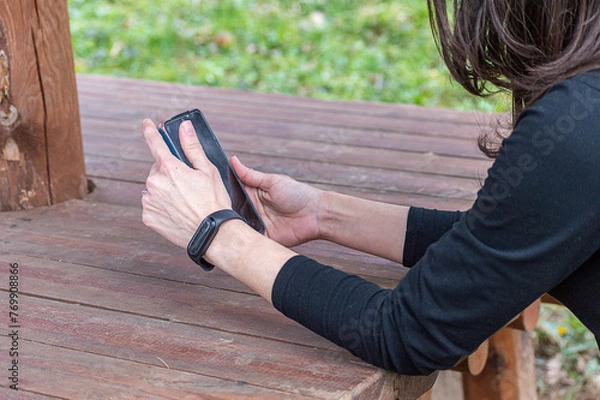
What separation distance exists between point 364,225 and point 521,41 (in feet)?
1.87

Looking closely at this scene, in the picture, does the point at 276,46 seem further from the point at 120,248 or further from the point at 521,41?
the point at 521,41

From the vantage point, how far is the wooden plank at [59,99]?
2.06 metres

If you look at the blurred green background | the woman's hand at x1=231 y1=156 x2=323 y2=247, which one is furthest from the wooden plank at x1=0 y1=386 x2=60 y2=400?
the blurred green background

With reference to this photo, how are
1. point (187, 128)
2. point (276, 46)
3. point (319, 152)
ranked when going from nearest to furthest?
point (187, 128), point (319, 152), point (276, 46)

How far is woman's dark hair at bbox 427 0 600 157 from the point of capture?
119 cm

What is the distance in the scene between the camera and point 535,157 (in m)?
1.12

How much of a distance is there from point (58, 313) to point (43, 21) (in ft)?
2.75

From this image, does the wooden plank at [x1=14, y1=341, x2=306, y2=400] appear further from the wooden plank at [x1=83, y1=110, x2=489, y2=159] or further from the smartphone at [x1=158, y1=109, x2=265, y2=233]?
the wooden plank at [x1=83, y1=110, x2=489, y2=159]

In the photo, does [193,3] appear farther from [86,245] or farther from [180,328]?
[180,328]

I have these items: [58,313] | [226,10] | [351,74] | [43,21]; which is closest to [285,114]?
[43,21]

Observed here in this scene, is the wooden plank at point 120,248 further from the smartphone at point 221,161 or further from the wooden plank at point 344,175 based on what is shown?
the wooden plank at point 344,175

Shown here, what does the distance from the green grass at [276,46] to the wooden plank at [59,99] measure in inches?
122

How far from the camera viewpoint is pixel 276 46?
19.4ft

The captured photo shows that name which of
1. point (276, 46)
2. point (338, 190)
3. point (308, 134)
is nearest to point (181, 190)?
point (338, 190)
